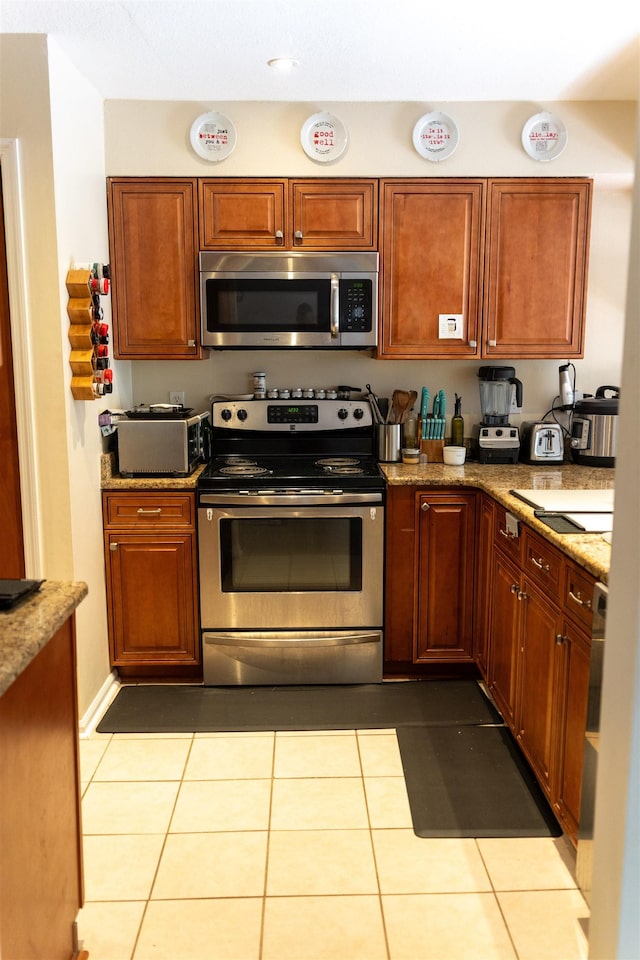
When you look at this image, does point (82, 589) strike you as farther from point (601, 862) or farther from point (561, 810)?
point (561, 810)

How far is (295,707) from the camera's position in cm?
329

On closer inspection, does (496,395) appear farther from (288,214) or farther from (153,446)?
(153,446)

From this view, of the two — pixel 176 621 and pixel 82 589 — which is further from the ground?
pixel 82 589

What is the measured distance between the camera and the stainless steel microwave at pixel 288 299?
11.6ft

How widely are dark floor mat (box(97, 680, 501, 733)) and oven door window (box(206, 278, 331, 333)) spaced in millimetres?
1604

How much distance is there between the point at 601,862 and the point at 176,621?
237 cm

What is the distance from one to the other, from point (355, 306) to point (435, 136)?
83 centimetres

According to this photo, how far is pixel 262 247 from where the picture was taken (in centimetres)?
356

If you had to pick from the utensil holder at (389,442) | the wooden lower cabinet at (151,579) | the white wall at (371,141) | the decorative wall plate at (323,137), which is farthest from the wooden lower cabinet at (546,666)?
the decorative wall plate at (323,137)

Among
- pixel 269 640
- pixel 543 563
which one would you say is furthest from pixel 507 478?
pixel 269 640

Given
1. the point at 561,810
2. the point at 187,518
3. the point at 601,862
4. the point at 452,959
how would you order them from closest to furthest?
the point at 601,862 < the point at 452,959 < the point at 561,810 < the point at 187,518

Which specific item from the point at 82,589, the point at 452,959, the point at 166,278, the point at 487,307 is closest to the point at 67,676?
the point at 82,589

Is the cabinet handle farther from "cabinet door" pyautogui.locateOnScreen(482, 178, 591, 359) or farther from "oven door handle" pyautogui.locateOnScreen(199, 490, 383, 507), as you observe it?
"cabinet door" pyautogui.locateOnScreen(482, 178, 591, 359)

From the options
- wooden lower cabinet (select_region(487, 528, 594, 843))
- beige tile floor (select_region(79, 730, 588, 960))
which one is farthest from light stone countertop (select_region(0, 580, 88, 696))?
wooden lower cabinet (select_region(487, 528, 594, 843))
